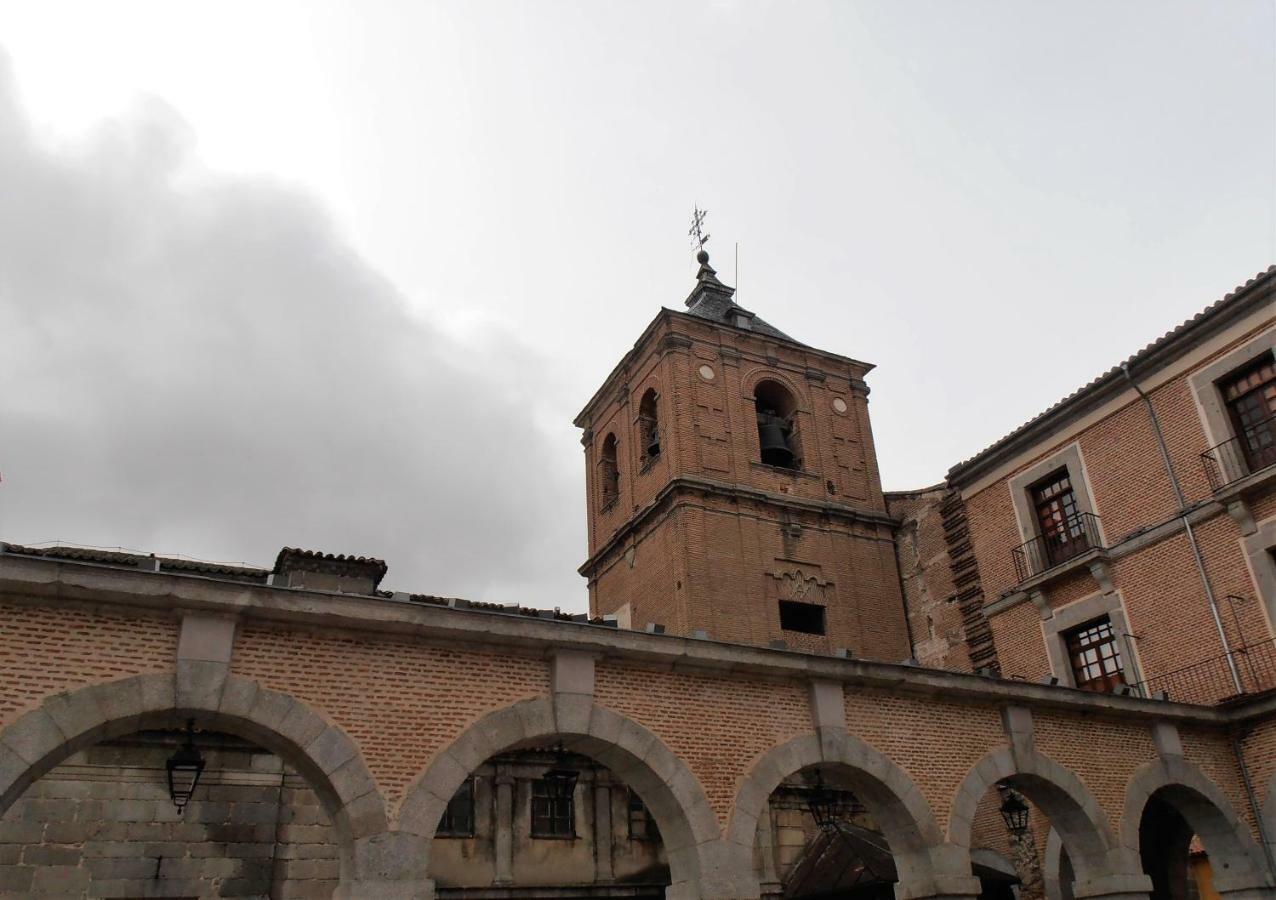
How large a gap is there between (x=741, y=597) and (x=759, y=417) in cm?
526

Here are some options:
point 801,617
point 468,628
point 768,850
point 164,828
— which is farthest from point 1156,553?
point 164,828

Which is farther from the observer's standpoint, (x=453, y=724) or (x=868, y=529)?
(x=868, y=529)

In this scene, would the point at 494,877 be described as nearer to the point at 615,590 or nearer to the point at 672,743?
the point at 672,743

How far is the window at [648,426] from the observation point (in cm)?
2472

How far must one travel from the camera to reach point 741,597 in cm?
2164

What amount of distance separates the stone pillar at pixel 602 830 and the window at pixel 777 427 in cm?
942

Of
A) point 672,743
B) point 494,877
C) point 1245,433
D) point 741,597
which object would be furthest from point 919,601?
point 672,743

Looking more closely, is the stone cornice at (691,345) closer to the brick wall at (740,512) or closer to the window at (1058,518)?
the brick wall at (740,512)

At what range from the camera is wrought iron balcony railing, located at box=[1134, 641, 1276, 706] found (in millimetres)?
15148

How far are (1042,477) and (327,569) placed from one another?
13044 millimetres

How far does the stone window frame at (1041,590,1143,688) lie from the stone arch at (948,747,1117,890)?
15.3ft

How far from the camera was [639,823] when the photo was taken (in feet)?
57.6

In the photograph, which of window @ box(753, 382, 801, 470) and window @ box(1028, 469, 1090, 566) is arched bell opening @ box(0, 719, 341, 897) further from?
window @ box(753, 382, 801, 470)

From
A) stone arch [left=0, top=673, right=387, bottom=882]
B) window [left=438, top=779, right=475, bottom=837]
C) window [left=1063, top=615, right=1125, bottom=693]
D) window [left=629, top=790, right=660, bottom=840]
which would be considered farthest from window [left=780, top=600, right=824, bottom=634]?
stone arch [left=0, top=673, right=387, bottom=882]
